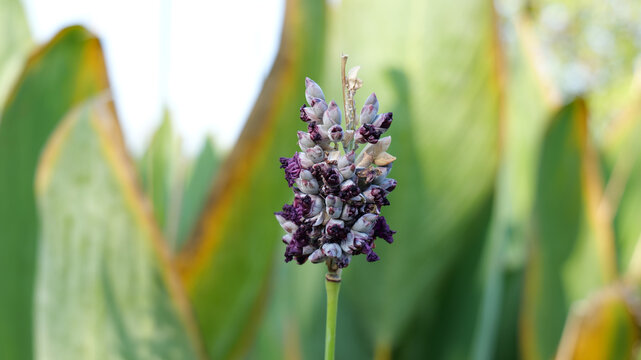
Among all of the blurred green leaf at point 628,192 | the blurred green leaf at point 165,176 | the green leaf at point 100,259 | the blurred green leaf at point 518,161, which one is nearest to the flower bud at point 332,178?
the green leaf at point 100,259

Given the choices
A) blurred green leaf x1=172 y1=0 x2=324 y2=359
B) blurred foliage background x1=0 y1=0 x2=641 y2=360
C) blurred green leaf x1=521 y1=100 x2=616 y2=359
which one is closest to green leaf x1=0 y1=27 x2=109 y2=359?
blurred foliage background x1=0 y1=0 x2=641 y2=360

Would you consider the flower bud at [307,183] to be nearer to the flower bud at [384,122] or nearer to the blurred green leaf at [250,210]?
the flower bud at [384,122]

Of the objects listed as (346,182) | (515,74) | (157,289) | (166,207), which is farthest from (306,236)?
(515,74)

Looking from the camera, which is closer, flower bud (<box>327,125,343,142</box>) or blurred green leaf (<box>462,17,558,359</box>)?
flower bud (<box>327,125,343,142</box>)

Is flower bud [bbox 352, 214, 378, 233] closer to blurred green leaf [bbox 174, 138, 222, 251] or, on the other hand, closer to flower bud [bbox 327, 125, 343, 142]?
flower bud [bbox 327, 125, 343, 142]

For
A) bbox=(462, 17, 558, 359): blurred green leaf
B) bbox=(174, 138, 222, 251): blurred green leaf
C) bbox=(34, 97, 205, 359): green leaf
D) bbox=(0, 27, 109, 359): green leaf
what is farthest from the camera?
bbox=(174, 138, 222, 251): blurred green leaf

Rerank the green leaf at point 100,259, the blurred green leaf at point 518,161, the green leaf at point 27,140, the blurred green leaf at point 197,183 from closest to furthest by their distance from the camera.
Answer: the green leaf at point 100,259 → the green leaf at point 27,140 → the blurred green leaf at point 518,161 → the blurred green leaf at point 197,183

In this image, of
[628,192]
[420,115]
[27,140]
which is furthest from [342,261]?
[628,192]
